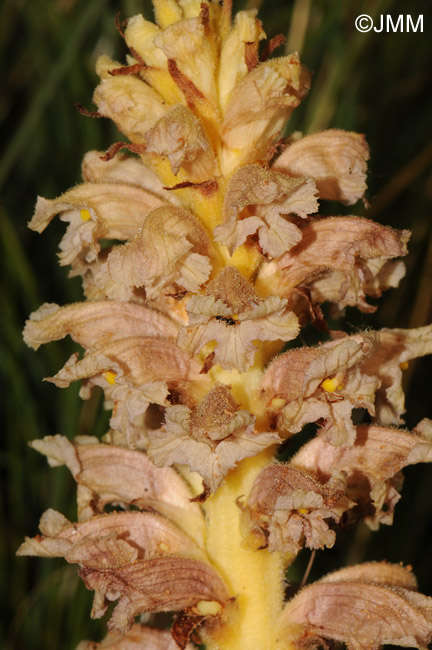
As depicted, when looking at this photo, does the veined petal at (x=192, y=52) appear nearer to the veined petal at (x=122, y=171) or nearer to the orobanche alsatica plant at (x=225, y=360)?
the orobanche alsatica plant at (x=225, y=360)

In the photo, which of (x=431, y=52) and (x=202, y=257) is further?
(x=431, y=52)

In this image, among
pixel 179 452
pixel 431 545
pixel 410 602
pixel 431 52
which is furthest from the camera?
→ pixel 431 52

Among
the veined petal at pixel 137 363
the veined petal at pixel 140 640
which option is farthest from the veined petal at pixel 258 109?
the veined petal at pixel 140 640

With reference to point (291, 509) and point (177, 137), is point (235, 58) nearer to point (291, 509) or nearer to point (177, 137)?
point (177, 137)

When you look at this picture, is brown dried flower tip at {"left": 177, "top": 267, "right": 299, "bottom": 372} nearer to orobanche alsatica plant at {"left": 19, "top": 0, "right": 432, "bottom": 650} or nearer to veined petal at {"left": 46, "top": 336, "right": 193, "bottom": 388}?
orobanche alsatica plant at {"left": 19, "top": 0, "right": 432, "bottom": 650}

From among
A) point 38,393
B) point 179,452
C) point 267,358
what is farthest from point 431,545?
point 179,452

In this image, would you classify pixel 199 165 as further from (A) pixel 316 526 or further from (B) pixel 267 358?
(A) pixel 316 526

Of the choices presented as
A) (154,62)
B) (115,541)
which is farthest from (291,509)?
(154,62)
